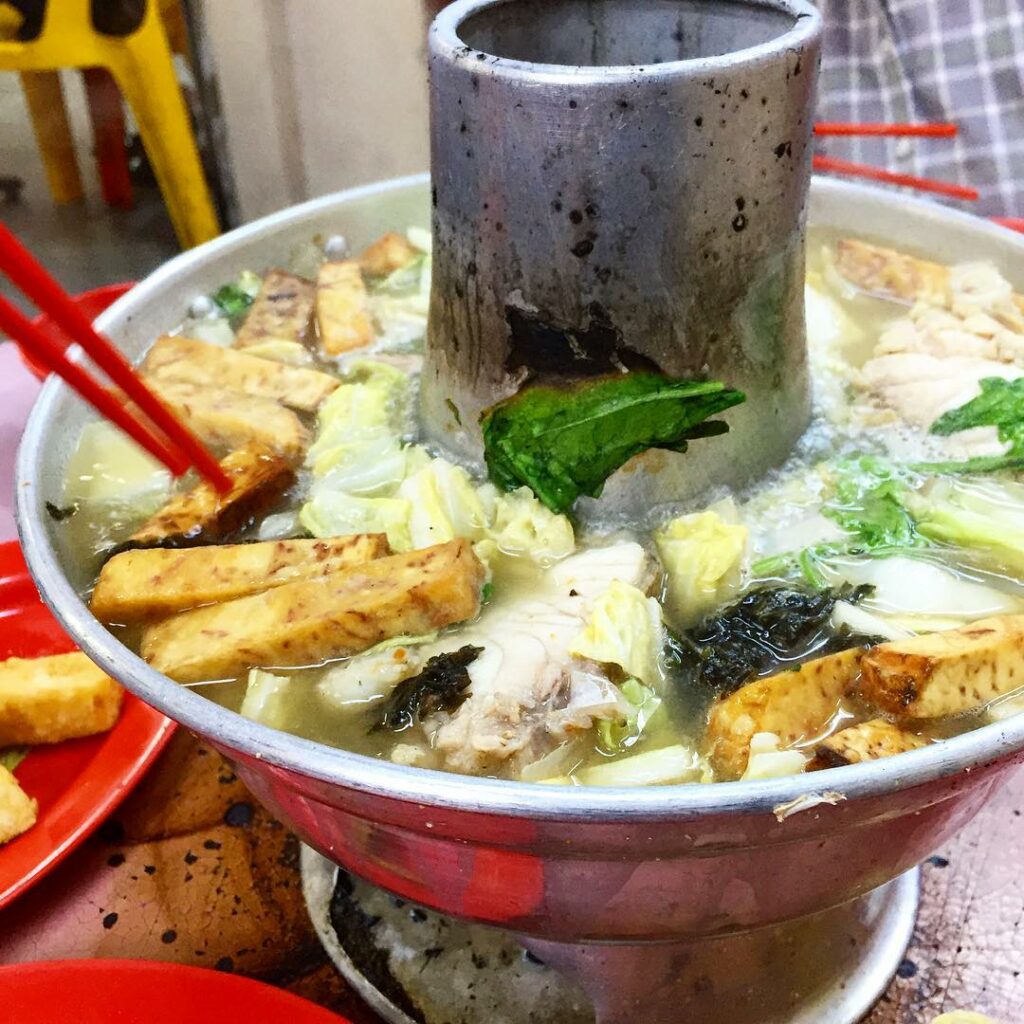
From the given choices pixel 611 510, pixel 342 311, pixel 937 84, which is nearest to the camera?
pixel 611 510

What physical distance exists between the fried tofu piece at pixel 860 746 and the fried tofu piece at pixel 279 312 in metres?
1.63

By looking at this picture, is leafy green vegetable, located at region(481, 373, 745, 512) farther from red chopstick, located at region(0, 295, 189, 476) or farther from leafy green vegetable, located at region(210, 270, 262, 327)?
leafy green vegetable, located at region(210, 270, 262, 327)

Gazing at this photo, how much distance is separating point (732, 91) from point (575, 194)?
11.4 inches

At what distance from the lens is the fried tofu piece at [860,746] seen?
1229 mm

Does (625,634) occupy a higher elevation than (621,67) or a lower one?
lower

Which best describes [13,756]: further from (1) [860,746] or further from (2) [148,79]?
(2) [148,79]

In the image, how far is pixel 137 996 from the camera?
167 cm

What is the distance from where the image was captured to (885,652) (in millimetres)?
1364

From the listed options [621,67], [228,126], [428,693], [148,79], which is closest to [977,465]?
[621,67]

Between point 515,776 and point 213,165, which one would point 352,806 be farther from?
point 213,165

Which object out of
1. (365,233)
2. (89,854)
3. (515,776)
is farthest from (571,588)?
(365,233)

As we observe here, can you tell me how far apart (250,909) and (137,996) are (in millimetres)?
328

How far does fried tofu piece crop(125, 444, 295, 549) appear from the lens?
5.52ft

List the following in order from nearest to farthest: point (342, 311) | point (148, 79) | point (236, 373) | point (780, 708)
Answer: point (780, 708), point (236, 373), point (342, 311), point (148, 79)
